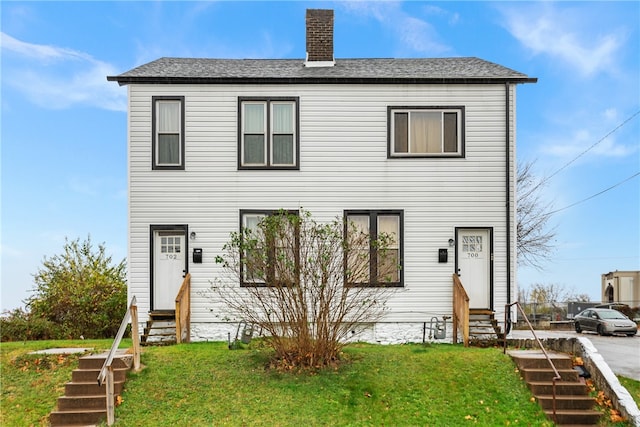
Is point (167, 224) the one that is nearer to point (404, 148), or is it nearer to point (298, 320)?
point (298, 320)

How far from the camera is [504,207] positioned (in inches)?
516

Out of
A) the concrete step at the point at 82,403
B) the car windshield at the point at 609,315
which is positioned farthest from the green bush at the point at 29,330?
the car windshield at the point at 609,315

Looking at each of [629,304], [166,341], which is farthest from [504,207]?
[629,304]

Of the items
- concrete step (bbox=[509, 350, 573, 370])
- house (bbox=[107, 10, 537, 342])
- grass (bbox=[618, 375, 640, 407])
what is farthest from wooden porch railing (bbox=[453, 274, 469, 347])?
grass (bbox=[618, 375, 640, 407])

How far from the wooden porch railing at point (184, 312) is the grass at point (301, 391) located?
4.51 ft

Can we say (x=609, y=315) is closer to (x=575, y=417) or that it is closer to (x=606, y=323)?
(x=606, y=323)

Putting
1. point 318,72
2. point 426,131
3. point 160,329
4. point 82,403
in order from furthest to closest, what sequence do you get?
point 318,72
point 426,131
point 160,329
point 82,403

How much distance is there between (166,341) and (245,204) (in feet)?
12.1

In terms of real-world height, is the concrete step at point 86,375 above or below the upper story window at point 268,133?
below

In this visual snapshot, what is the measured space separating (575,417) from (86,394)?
8.22 metres

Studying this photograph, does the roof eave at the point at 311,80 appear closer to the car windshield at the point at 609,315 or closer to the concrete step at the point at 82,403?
the concrete step at the point at 82,403

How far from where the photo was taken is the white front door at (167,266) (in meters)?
13.0

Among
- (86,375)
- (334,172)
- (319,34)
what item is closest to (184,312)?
(86,375)

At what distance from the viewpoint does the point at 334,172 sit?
42.8ft
